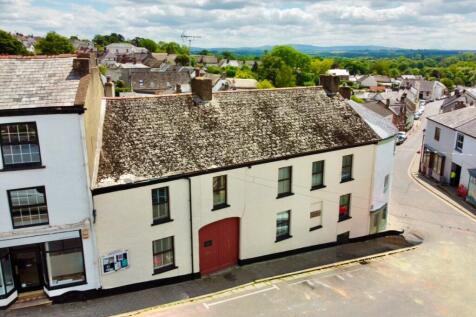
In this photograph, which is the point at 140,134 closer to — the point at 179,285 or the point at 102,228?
the point at 102,228

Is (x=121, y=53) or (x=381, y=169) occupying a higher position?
(x=121, y=53)

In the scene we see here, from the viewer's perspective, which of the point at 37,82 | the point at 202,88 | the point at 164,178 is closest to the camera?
the point at 37,82

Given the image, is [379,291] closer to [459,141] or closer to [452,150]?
[459,141]

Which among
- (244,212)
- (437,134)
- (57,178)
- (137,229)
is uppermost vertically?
(57,178)

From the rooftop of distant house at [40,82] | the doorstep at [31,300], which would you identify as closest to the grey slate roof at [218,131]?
the rooftop of distant house at [40,82]

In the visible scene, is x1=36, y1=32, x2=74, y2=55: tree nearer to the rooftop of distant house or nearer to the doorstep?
the rooftop of distant house

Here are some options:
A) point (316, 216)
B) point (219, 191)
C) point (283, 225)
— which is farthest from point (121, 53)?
point (219, 191)
